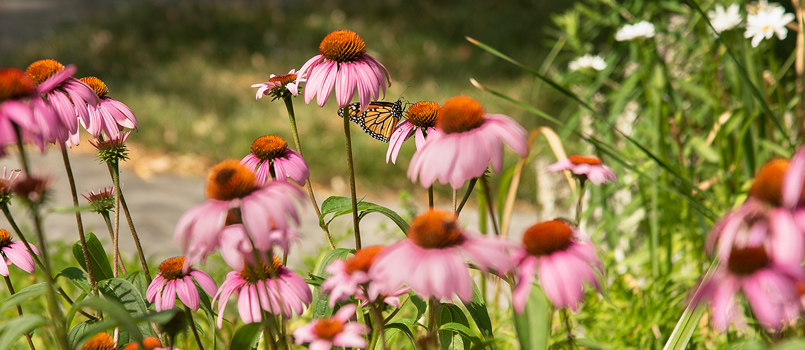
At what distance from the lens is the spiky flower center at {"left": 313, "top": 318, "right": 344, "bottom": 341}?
2.78ft

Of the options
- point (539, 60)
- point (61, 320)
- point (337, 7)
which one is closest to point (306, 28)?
point (337, 7)

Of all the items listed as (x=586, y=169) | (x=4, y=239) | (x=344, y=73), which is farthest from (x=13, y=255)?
(x=586, y=169)

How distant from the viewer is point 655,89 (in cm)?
222

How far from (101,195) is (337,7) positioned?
19.8ft

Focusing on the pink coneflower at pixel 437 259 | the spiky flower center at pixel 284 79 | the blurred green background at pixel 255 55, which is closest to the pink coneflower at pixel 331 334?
the pink coneflower at pixel 437 259

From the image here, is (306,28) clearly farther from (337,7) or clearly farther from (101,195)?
(101,195)

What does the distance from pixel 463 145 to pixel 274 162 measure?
44cm

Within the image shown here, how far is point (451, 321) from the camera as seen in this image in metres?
1.23

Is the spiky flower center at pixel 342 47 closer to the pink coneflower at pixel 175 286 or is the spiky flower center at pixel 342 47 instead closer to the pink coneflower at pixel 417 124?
the pink coneflower at pixel 417 124

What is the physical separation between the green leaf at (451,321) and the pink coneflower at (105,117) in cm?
67

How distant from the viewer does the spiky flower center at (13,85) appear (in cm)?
83

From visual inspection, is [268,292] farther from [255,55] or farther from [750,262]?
[255,55]

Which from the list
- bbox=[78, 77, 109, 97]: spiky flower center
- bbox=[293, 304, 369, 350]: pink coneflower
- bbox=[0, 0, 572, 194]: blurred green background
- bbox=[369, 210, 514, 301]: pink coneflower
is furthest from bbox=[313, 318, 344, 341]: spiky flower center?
bbox=[0, 0, 572, 194]: blurred green background

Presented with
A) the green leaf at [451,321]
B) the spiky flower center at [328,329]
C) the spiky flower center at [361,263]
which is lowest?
the green leaf at [451,321]
